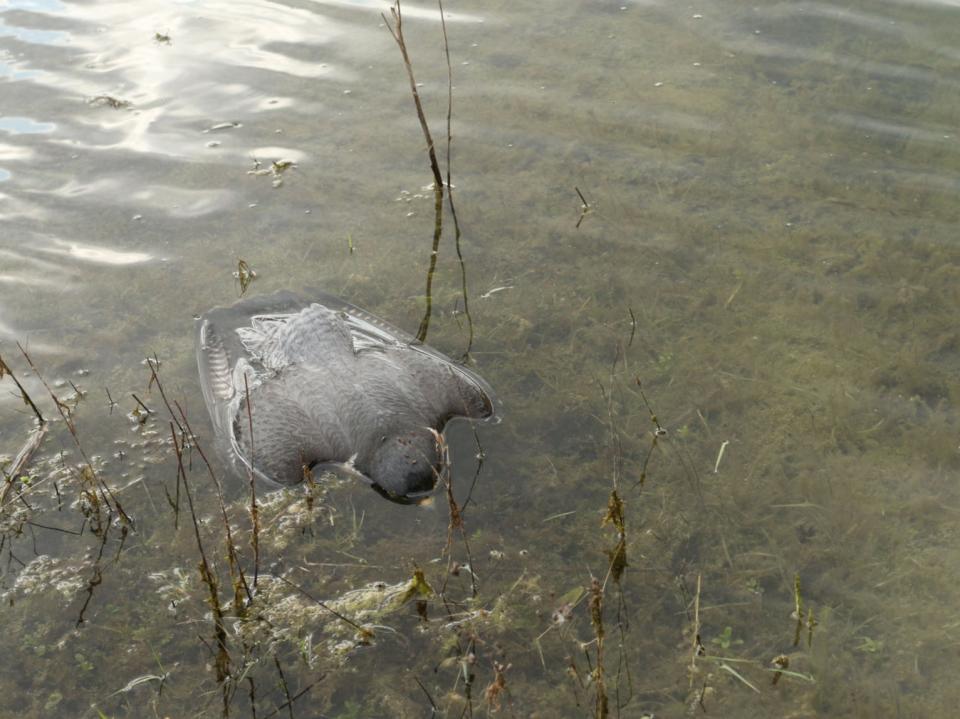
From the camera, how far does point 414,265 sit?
22.4 ft

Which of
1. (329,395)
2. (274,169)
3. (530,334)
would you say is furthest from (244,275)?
(530,334)

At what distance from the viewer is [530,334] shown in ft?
20.4

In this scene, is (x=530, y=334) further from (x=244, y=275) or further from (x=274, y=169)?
(x=274, y=169)

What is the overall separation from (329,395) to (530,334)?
1.39m

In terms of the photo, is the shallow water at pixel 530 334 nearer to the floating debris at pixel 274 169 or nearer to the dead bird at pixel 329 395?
the floating debris at pixel 274 169

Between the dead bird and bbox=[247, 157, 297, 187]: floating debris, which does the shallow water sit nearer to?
bbox=[247, 157, 297, 187]: floating debris

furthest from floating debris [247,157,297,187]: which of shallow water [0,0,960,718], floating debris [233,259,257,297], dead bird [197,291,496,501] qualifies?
dead bird [197,291,496,501]

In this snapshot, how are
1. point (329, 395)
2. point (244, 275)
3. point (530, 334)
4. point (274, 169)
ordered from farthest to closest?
→ point (274, 169) < point (244, 275) < point (530, 334) < point (329, 395)

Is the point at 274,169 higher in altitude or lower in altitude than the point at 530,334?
higher

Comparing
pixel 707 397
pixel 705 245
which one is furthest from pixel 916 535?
pixel 705 245

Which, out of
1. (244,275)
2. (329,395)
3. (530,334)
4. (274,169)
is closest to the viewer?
(329,395)

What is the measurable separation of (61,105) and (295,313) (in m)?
3.82

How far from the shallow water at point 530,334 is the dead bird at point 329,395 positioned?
16 centimetres

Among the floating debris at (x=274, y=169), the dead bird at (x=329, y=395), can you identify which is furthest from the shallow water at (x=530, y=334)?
the dead bird at (x=329, y=395)
